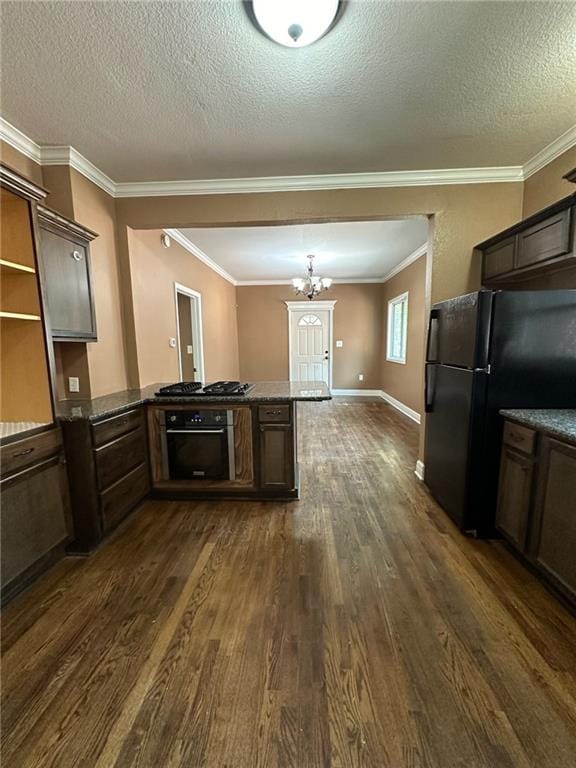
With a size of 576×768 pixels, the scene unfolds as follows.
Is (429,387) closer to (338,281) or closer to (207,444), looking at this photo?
(207,444)

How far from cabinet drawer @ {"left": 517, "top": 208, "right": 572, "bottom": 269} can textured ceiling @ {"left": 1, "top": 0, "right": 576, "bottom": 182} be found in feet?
2.22

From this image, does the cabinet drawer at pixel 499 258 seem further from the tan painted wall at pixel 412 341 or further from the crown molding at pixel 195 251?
the crown molding at pixel 195 251

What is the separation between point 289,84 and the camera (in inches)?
68.9

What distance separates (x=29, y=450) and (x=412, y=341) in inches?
202

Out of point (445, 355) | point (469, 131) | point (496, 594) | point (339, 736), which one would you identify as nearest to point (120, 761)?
point (339, 736)

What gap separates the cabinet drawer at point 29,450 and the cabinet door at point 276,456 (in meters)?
1.39

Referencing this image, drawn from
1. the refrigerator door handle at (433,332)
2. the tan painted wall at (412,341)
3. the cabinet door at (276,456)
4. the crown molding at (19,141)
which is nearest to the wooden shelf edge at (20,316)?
the crown molding at (19,141)

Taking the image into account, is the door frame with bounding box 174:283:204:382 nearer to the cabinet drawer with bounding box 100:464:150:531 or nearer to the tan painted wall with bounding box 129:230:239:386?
the tan painted wall with bounding box 129:230:239:386

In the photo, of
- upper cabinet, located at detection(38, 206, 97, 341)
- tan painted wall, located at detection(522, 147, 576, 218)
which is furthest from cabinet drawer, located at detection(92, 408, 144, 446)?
tan painted wall, located at detection(522, 147, 576, 218)

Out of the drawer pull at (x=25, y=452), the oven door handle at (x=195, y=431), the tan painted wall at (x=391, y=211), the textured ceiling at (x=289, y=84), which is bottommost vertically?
the oven door handle at (x=195, y=431)

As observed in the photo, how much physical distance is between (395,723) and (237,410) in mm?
1956

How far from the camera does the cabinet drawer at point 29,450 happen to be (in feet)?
5.30

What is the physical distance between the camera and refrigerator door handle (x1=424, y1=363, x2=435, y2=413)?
2.70 m

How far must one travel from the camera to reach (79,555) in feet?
6.77
